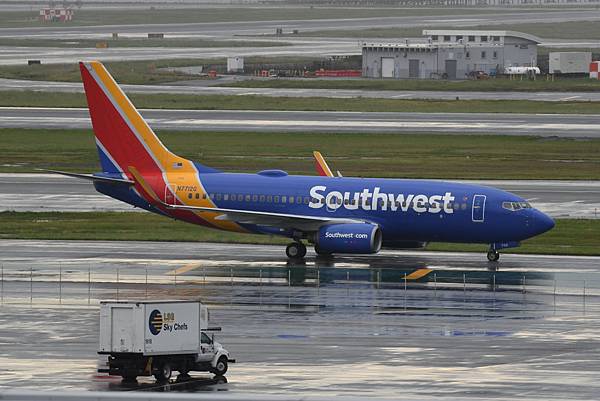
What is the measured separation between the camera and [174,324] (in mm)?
38938

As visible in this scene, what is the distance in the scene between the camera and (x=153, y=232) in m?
72.9

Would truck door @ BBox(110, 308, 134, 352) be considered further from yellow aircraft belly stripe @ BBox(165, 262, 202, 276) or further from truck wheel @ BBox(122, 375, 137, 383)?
yellow aircraft belly stripe @ BBox(165, 262, 202, 276)

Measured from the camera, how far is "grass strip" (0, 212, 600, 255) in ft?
224

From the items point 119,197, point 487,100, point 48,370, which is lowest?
point 48,370

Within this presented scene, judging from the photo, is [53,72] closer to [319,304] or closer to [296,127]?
[296,127]

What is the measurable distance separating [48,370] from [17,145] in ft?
232

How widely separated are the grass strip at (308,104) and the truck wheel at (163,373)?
320 ft

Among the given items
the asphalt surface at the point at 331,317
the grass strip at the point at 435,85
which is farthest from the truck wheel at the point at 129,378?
the grass strip at the point at 435,85

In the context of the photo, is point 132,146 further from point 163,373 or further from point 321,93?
point 321,93

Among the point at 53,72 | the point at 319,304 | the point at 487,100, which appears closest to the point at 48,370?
the point at 319,304

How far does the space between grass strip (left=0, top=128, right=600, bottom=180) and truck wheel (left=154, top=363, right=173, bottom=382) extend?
53014mm

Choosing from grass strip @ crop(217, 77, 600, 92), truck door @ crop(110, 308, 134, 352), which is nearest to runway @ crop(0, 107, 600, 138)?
grass strip @ crop(217, 77, 600, 92)

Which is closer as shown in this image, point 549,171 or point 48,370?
point 48,370

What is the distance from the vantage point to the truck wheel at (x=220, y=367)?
Result: 39.5m
